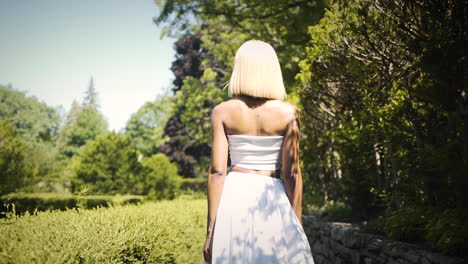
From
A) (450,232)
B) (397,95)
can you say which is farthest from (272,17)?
(450,232)

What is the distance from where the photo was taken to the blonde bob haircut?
86.0 inches

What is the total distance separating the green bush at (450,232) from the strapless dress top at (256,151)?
2402mm

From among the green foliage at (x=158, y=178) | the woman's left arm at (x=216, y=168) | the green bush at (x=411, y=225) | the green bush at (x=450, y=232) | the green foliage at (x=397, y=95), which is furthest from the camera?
the green foliage at (x=158, y=178)

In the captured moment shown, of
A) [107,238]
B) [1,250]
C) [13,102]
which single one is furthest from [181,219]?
[13,102]

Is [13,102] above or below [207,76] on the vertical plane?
above

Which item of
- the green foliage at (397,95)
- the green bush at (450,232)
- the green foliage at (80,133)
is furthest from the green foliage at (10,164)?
the green foliage at (80,133)

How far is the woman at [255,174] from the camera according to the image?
2012 mm

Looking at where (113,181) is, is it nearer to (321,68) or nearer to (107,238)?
(321,68)

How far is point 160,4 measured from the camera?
1499 centimetres

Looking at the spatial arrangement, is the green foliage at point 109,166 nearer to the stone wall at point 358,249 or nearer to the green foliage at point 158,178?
the green foliage at point 158,178

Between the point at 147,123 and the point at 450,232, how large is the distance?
170 feet

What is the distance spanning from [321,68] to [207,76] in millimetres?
14216

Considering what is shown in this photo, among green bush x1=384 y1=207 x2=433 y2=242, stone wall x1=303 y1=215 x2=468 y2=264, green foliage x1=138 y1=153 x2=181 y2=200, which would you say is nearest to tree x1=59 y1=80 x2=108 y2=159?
green foliage x1=138 y1=153 x2=181 y2=200

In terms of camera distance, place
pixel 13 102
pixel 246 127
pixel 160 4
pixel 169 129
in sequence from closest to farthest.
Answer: pixel 246 127
pixel 160 4
pixel 169 129
pixel 13 102
